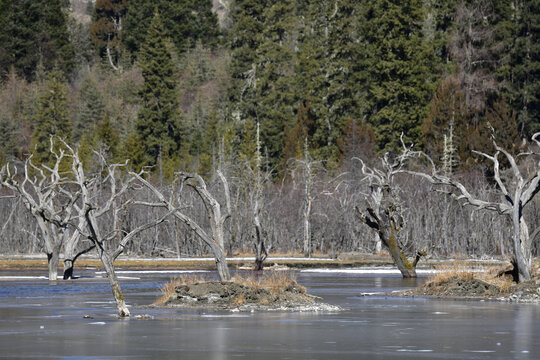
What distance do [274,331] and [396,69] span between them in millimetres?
67785

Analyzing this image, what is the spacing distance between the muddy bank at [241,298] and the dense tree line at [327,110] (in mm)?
35418

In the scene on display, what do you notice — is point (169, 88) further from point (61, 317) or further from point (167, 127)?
point (61, 317)

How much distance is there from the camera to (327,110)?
306ft

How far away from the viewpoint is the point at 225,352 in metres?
20.8

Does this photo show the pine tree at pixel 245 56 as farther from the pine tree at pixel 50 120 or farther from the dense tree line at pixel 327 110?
the pine tree at pixel 50 120

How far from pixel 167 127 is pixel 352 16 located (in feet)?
65.0

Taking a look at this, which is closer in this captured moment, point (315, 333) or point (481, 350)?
point (481, 350)

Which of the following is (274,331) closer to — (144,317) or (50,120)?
(144,317)

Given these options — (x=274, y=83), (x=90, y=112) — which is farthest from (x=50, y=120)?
(x=274, y=83)

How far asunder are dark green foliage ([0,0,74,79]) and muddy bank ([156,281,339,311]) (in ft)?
312

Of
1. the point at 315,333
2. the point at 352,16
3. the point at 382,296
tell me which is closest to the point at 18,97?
the point at 352,16

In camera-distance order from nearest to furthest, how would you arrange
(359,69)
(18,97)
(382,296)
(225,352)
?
(225,352) < (382,296) < (359,69) < (18,97)

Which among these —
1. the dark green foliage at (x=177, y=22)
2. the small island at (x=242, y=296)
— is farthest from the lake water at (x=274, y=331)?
the dark green foliage at (x=177, y=22)

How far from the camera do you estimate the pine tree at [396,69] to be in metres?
89.2
